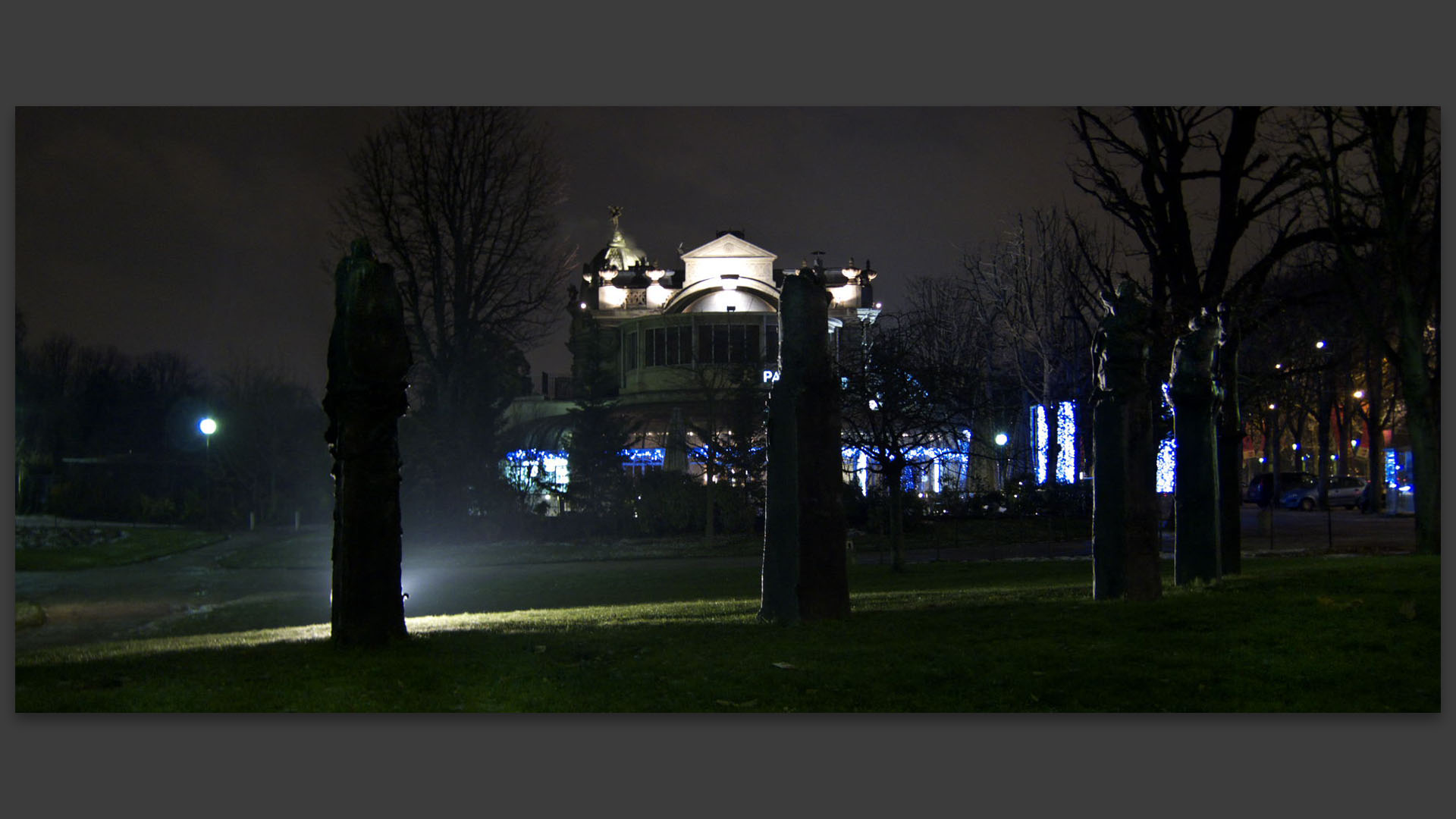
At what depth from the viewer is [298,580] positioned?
25688 millimetres

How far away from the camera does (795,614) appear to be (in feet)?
37.5

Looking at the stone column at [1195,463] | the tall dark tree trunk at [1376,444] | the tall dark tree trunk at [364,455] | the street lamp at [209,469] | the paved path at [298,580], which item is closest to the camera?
the tall dark tree trunk at [364,455]

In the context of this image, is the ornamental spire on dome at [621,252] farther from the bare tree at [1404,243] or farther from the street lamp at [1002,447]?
the bare tree at [1404,243]

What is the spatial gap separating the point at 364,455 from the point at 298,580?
17082mm

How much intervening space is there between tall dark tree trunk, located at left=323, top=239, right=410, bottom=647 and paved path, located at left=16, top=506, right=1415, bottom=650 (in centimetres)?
434

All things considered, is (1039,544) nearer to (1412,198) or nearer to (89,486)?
(1412,198)

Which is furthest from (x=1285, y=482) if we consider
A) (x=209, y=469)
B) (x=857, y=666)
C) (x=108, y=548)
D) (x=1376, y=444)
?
(x=857, y=666)

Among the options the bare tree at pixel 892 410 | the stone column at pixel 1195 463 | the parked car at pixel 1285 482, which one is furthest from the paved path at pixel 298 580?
the parked car at pixel 1285 482

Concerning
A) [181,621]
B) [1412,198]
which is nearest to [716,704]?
[181,621]

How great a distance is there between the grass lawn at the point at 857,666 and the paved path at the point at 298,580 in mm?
3862

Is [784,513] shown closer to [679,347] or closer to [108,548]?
[108,548]

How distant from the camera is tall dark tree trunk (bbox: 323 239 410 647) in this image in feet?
33.6

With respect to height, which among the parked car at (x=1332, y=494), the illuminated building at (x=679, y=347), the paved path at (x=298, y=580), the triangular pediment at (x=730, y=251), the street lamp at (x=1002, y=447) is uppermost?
the triangular pediment at (x=730, y=251)

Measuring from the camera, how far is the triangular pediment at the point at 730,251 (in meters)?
53.0
